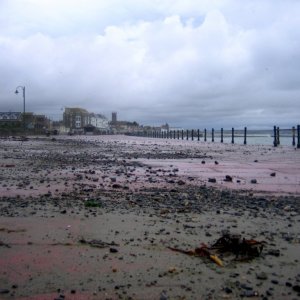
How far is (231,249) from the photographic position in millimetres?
3645

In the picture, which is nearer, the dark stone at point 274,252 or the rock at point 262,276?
the rock at point 262,276

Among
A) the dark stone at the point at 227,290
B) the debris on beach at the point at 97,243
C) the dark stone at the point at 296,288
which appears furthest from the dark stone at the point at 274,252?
the debris on beach at the point at 97,243

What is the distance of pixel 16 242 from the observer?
3.94m

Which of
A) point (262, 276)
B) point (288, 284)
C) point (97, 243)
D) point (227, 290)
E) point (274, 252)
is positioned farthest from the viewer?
point (97, 243)

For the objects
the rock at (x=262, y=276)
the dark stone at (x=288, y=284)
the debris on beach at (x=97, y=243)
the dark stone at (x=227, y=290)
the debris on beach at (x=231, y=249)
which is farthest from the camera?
the debris on beach at (x=97, y=243)

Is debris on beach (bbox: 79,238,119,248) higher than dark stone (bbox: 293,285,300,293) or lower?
higher

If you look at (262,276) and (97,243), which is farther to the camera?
(97,243)

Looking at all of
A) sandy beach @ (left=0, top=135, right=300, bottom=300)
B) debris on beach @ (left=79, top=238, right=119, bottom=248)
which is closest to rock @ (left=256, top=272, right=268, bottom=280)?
sandy beach @ (left=0, top=135, right=300, bottom=300)

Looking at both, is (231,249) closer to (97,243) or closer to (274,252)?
(274,252)

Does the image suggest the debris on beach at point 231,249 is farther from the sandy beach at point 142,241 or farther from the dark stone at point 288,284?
the dark stone at point 288,284

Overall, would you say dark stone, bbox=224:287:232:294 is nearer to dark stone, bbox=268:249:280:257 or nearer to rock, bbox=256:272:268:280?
rock, bbox=256:272:268:280

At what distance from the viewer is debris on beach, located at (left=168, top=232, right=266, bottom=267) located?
3.54 meters

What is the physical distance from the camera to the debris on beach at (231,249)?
354 cm

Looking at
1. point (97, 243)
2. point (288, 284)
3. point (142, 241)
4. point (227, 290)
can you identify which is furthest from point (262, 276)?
point (97, 243)
